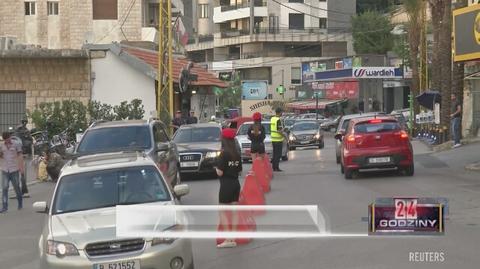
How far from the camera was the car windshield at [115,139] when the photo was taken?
51.7ft

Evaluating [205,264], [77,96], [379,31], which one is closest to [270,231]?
[205,264]

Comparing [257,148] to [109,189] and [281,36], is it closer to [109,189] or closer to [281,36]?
[109,189]

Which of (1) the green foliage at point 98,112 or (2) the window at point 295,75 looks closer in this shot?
(1) the green foliage at point 98,112

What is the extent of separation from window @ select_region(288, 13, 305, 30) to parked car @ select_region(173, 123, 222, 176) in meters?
70.6

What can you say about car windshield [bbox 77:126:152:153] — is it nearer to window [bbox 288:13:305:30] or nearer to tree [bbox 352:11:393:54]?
tree [bbox 352:11:393:54]

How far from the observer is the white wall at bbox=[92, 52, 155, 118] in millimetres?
33688

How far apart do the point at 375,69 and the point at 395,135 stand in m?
37.9

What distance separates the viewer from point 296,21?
91875 mm

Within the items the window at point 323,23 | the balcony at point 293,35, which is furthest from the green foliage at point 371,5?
the balcony at point 293,35

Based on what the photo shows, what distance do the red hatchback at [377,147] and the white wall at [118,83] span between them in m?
16.1

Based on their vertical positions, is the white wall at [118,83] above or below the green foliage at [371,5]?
below

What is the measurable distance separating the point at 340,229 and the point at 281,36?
80.1 metres

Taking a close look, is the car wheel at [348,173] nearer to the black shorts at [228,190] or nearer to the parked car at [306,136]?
the black shorts at [228,190]

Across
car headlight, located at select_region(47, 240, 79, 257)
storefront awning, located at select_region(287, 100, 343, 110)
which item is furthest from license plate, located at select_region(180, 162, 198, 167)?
storefront awning, located at select_region(287, 100, 343, 110)
